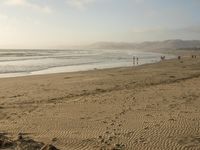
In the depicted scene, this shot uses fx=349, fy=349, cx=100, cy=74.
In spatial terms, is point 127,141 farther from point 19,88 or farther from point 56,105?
point 19,88

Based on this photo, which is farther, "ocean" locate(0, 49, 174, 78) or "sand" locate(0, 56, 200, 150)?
"ocean" locate(0, 49, 174, 78)

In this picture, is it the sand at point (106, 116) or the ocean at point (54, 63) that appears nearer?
the sand at point (106, 116)

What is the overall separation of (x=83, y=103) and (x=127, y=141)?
20.0 feet

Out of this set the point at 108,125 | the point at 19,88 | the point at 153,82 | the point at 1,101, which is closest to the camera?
the point at 108,125

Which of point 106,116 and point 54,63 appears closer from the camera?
point 106,116

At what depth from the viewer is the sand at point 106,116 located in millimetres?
9531

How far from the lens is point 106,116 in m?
12.5

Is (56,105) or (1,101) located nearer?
(56,105)

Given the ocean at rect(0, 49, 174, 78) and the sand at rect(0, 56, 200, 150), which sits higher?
the sand at rect(0, 56, 200, 150)

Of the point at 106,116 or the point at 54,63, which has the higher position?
the point at 106,116

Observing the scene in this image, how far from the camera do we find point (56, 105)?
15000mm

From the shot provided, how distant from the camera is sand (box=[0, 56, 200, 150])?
31.3 ft

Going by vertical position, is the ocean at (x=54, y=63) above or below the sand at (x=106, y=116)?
below

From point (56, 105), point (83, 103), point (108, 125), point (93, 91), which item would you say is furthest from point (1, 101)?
point (108, 125)
